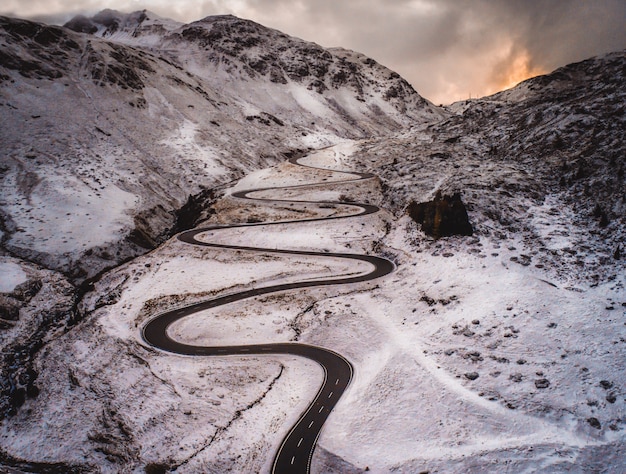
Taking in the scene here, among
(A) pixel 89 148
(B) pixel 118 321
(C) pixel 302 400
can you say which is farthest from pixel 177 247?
(A) pixel 89 148

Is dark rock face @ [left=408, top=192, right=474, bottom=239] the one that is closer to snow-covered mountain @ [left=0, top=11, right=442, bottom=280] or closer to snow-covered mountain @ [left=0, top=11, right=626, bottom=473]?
snow-covered mountain @ [left=0, top=11, right=626, bottom=473]

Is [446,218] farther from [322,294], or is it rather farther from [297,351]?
[297,351]

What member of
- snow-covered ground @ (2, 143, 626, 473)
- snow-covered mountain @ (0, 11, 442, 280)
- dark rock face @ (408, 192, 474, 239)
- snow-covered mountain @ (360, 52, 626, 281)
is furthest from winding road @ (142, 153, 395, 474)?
snow-covered mountain @ (360, 52, 626, 281)

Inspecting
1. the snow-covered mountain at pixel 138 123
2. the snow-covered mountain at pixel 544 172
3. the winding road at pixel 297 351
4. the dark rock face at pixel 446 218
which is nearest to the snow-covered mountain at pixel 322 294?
the snow-covered mountain at pixel 544 172

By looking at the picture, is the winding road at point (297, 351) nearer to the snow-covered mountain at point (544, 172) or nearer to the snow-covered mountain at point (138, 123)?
the snow-covered mountain at point (138, 123)

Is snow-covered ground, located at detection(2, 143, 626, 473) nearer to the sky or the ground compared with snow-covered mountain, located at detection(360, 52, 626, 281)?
nearer to the ground

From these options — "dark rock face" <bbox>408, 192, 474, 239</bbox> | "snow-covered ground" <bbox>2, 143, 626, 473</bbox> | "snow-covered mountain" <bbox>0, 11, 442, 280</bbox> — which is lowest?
"snow-covered ground" <bbox>2, 143, 626, 473</bbox>

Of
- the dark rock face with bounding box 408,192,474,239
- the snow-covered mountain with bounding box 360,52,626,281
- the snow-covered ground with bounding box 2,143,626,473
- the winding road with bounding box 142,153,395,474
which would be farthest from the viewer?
the dark rock face with bounding box 408,192,474,239

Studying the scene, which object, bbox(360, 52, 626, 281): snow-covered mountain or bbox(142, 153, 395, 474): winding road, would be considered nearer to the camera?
bbox(142, 153, 395, 474): winding road
